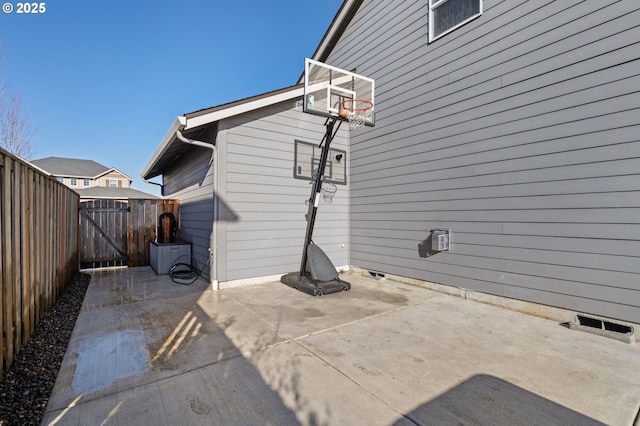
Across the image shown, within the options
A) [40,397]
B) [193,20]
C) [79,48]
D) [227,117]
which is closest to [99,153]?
[79,48]

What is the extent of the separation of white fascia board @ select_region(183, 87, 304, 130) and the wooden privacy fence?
196cm

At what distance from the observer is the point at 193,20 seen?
7.35 meters

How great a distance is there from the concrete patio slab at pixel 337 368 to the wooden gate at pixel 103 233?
3.59 meters

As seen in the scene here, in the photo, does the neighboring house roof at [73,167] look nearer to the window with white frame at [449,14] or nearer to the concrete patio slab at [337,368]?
the concrete patio slab at [337,368]

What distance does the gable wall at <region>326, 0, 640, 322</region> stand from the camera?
3025 mm

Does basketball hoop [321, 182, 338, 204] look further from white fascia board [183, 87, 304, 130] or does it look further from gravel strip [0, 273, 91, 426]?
gravel strip [0, 273, 91, 426]

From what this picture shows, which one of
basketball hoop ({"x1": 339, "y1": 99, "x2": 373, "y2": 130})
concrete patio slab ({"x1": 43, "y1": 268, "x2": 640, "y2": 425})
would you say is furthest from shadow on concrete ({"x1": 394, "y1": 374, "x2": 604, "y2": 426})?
basketball hoop ({"x1": 339, "y1": 99, "x2": 373, "y2": 130})

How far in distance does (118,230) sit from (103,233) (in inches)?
11.9

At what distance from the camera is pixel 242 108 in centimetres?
478

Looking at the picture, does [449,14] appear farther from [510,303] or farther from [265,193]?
[510,303]

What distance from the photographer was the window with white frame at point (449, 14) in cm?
440

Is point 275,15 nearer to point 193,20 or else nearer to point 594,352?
point 193,20

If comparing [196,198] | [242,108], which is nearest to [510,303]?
[242,108]

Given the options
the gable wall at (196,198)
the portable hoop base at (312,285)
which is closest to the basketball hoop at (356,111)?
the gable wall at (196,198)
